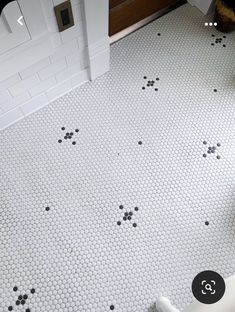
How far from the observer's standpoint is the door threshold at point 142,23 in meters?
1.69

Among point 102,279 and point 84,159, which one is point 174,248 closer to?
point 102,279

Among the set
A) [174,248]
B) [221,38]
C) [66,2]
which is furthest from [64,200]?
[221,38]

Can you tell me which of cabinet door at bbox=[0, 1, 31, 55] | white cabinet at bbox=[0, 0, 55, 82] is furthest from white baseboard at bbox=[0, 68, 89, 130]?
cabinet door at bbox=[0, 1, 31, 55]

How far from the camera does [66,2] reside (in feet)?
3.58

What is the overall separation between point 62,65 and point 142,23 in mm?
A: 629

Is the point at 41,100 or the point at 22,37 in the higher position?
the point at 22,37

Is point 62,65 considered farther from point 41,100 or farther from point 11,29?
point 11,29

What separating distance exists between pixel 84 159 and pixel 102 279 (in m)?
0.51

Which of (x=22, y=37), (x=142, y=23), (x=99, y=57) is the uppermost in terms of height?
(x=22, y=37)

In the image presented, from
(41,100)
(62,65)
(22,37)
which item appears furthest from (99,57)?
(22,37)

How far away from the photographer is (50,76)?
1.37 metres

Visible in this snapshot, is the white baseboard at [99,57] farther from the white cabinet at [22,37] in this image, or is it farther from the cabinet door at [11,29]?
the cabinet door at [11,29]

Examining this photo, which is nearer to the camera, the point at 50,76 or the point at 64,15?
the point at 64,15

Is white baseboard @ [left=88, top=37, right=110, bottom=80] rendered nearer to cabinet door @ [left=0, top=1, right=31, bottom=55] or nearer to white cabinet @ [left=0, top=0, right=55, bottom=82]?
white cabinet @ [left=0, top=0, right=55, bottom=82]
